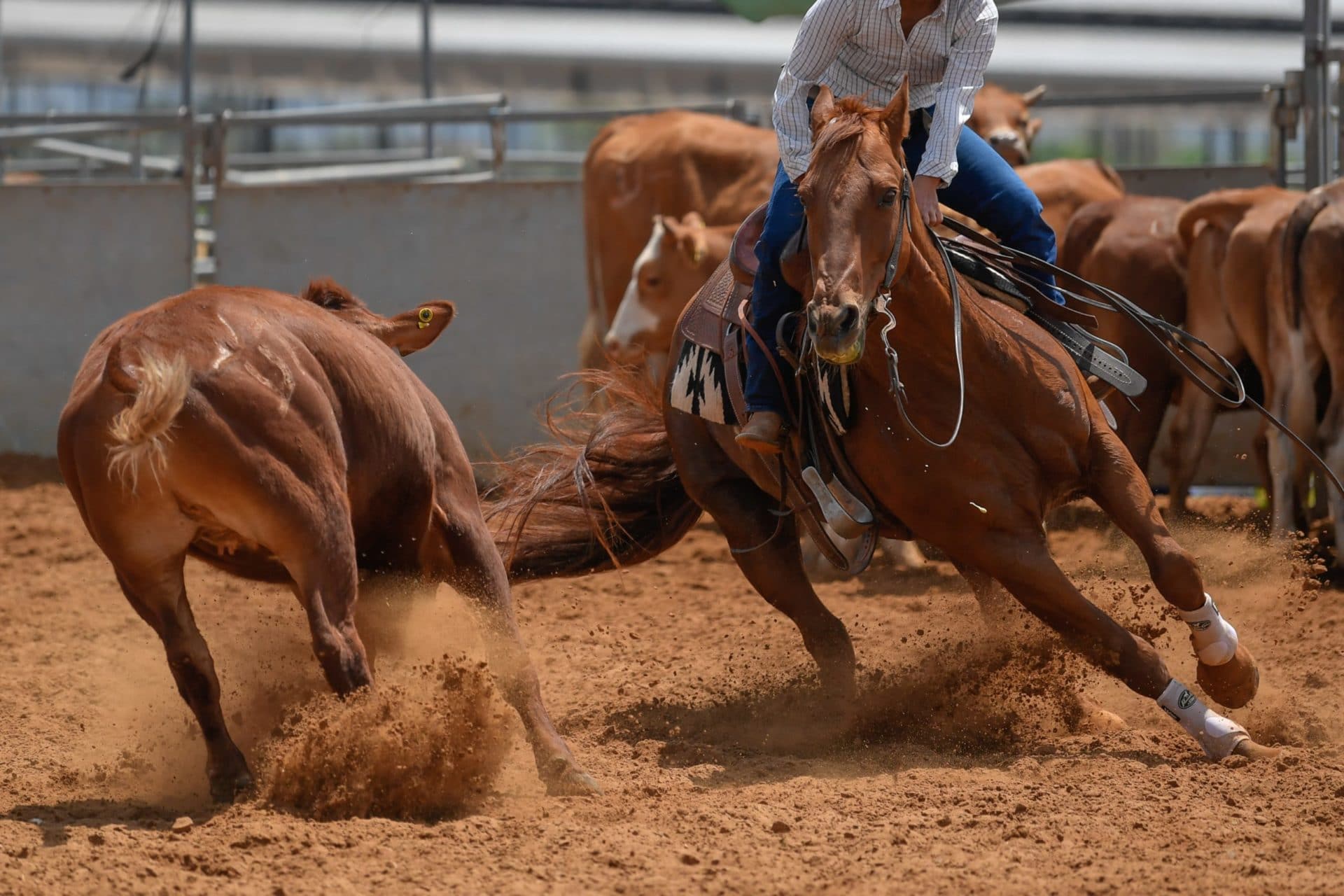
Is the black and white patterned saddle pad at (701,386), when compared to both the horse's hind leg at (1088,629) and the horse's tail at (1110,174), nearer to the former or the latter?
the horse's hind leg at (1088,629)

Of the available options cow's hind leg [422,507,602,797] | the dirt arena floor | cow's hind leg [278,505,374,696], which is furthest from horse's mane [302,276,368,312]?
cow's hind leg [278,505,374,696]

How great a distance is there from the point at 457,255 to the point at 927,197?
6364 millimetres

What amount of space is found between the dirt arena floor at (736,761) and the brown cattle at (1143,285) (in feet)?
4.78

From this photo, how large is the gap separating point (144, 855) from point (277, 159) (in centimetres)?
1152

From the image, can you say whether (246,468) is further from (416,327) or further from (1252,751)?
(1252,751)

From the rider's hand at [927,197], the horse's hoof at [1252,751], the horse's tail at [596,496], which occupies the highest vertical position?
the rider's hand at [927,197]

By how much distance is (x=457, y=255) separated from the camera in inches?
406

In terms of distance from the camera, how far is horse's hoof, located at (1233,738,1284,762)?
4055 mm

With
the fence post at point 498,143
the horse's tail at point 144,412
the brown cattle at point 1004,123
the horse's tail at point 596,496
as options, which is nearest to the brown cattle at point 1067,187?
the brown cattle at point 1004,123

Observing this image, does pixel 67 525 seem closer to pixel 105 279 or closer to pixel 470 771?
pixel 105 279

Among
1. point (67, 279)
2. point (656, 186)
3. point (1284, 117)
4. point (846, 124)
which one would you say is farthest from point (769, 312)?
point (67, 279)

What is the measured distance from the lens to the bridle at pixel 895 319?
3.98m

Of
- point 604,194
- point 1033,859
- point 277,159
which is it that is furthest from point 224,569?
point 277,159

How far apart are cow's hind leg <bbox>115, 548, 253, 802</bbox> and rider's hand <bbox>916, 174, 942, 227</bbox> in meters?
2.12
